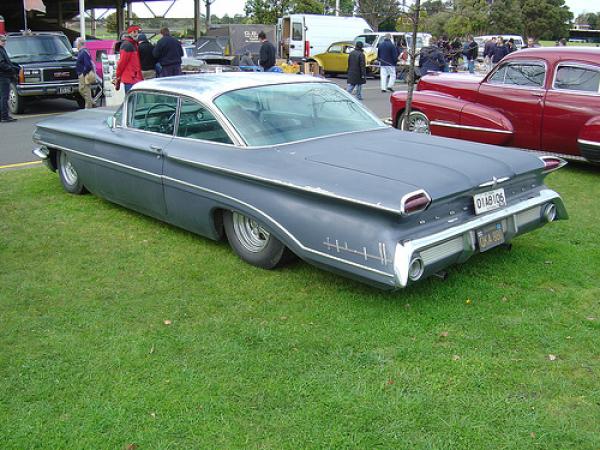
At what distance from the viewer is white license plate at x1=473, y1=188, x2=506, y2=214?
14.1 feet

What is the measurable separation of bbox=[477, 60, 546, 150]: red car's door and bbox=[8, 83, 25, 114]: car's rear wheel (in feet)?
33.5

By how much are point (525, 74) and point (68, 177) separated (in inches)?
237

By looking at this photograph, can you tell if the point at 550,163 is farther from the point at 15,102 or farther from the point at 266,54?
the point at 266,54

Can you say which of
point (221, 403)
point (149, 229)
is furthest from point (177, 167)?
point (221, 403)

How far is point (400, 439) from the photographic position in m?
2.93

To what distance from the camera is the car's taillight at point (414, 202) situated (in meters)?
3.69

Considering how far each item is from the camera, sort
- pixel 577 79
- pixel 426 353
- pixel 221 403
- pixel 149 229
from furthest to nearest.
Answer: pixel 577 79 < pixel 149 229 < pixel 426 353 < pixel 221 403

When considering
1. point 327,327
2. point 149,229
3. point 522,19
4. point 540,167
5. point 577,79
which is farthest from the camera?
point 522,19

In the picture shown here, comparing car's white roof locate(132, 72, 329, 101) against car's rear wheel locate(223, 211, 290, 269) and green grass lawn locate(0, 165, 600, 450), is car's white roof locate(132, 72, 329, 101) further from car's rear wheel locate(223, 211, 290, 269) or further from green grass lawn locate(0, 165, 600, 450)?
green grass lawn locate(0, 165, 600, 450)

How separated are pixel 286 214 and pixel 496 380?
66.6 inches

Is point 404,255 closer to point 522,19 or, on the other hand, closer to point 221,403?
point 221,403

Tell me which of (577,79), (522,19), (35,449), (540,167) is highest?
(522,19)

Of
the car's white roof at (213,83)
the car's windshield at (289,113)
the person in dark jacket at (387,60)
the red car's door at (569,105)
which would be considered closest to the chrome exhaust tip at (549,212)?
the car's windshield at (289,113)

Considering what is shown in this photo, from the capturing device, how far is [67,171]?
23.2 feet
